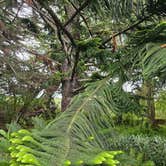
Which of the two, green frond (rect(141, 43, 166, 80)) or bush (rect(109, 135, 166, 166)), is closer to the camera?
green frond (rect(141, 43, 166, 80))

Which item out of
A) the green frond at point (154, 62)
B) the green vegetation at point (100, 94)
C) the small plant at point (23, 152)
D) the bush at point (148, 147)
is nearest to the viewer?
the small plant at point (23, 152)

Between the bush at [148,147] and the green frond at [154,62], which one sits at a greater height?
the green frond at [154,62]

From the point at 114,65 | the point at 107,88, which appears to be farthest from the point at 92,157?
the point at 114,65

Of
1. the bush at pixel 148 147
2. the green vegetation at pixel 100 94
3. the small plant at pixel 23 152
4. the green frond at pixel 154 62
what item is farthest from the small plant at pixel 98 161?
the bush at pixel 148 147

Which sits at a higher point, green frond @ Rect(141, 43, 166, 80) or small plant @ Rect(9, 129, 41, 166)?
green frond @ Rect(141, 43, 166, 80)

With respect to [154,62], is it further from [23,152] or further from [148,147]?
[148,147]

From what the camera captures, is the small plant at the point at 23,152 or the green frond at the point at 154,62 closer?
the small plant at the point at 23,152

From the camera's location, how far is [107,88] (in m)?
2.11

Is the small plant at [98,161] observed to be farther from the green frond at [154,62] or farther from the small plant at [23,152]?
the green frond at [154,62]

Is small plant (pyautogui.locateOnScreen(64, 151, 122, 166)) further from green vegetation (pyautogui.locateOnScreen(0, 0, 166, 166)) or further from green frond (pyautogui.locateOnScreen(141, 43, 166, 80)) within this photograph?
green frond (pyautogui.locateOnScreen(141, 43, 166, 80))

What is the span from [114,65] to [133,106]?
32 centimetres

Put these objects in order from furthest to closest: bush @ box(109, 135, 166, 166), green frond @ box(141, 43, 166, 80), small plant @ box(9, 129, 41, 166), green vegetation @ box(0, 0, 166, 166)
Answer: bush @ box(109, 135, 166, 166), green frond @ box(141, 43, 166, 80), green vegetation @ box(0, 0, 166, 166), small plant @ box(9, 129, 41, 166)

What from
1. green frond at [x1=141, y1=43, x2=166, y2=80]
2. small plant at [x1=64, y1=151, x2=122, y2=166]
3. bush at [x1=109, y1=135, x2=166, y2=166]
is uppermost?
green frond at [x1=141, y1=43, x2=166, y2=80]

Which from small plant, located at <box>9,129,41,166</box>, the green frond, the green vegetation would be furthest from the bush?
small plant, located at <box>9,129,41,166</box>
